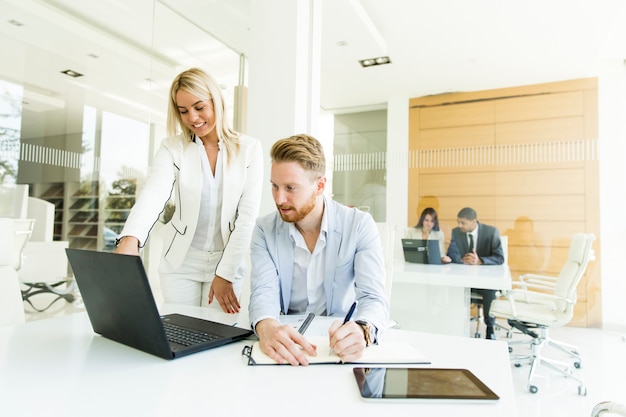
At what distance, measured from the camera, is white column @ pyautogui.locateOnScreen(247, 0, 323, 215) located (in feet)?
8.30

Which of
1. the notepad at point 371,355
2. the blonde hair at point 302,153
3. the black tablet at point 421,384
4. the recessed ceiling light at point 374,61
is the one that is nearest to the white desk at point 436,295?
the recessed ceiling light at point 374,61

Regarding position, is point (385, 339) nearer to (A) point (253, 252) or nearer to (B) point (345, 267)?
(B) point (345, 267)

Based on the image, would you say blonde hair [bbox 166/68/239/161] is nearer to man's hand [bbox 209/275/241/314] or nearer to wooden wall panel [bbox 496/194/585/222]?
man's hand [bbox 209/275/241/314]

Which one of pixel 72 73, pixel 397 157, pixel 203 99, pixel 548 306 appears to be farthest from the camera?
pixel 397 157

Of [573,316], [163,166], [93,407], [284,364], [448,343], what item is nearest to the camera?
[93,407]

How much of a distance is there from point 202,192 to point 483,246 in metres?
2.39

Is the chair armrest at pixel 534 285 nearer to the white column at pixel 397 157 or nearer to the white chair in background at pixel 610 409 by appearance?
the white column at pixel 397 157

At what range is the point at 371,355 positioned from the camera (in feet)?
2.93

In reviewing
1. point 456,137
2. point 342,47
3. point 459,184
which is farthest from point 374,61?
point 459,184

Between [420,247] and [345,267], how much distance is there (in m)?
2.29

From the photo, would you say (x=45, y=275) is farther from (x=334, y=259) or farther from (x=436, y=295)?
(x=436, y=295)

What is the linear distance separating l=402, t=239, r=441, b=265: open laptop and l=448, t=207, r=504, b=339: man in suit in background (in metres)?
0.11

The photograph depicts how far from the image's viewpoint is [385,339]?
1.05 metres

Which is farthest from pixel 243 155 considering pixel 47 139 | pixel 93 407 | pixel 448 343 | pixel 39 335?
pixel 47 139
